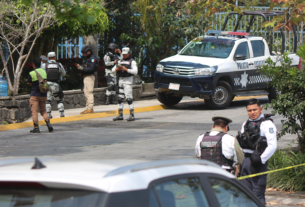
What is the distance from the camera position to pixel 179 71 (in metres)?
15.4

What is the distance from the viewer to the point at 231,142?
546 centimetres

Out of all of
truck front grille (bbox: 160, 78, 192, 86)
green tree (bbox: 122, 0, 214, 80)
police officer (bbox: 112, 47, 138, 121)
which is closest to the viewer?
police officer (bbox: 112, 47, 138, 121)

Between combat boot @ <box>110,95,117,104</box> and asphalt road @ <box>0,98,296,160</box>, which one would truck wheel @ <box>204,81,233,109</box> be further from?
combat boot @ <box>110,95,117,104</box>

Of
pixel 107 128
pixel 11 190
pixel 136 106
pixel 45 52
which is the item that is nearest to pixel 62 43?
pixel 45 52

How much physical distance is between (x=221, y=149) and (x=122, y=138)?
234 inches

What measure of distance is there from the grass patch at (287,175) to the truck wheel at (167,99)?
8744mm

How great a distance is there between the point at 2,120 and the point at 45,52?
4.40m

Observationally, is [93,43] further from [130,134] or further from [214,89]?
[130,134]

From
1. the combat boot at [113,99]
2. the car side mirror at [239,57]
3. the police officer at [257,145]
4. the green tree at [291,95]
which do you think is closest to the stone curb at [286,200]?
the police officer at [257,145]

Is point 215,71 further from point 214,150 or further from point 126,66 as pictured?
point 214,150

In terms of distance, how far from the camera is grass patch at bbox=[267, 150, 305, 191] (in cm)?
736

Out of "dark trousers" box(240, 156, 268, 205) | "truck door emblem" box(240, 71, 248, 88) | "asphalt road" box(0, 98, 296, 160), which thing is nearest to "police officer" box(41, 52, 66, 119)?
"asphalt road" box(0, 98, 296, 160)

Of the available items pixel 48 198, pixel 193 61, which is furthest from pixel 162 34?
pixel 48 198

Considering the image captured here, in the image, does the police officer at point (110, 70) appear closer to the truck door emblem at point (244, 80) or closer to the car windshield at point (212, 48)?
the car windshield at point (212, 48)
